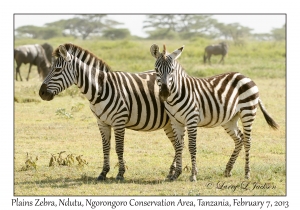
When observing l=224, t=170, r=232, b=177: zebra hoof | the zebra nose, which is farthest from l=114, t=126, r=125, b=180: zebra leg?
l=224, t=170, r=232, b=177: zebra hoof

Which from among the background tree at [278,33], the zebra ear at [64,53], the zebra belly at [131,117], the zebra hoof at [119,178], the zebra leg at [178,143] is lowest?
the zebra hoof at [119,178]

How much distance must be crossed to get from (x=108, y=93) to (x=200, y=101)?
1498 millimetres

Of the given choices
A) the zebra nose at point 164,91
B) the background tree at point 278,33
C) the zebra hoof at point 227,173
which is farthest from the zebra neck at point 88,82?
the background tree at point 278,33

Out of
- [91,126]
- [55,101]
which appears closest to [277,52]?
[55,101]

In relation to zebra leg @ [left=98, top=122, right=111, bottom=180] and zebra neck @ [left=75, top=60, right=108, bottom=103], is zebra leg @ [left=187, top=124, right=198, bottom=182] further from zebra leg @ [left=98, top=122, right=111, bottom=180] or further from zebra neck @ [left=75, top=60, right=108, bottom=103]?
zebra neck @ [left=75, top=60, right=108, bottom=103]

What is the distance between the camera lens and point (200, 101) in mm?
9641

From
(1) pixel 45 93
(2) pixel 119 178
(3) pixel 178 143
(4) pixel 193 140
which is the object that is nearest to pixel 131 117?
(3) pixel 178 143

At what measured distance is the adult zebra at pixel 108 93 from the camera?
952 centimetres

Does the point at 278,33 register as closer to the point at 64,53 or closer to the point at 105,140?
the point at 105,140

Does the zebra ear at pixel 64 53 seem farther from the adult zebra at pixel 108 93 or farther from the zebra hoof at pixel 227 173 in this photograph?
the zebra hoof at pixel 227 173

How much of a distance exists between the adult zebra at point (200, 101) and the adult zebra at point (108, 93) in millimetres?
477

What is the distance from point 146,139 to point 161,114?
13.0 ft

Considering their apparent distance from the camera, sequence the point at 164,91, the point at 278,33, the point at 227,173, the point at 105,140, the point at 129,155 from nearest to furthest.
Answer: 1. the point at 164,91
2. the point at 105,140
3. the point at 227,173
4. the point at 129,155
5. the point at 278,33

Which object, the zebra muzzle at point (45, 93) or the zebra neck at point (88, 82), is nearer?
the zebra muzzle at point (45, 93)
